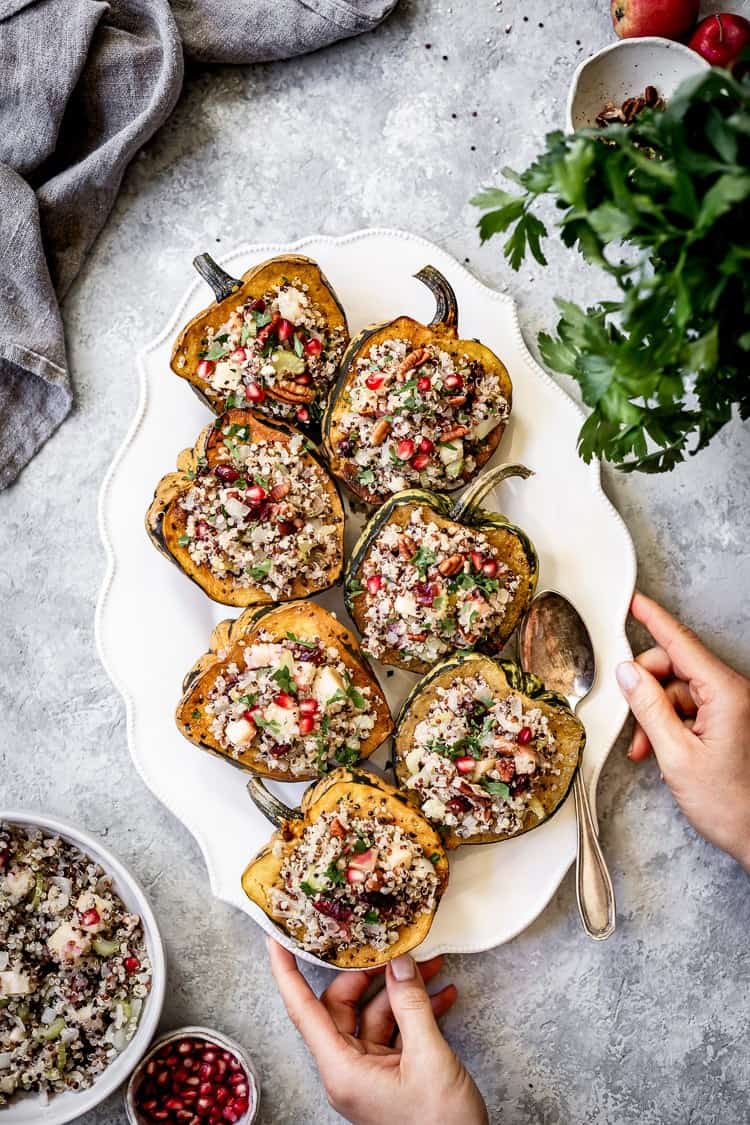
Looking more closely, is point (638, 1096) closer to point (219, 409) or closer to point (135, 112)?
point (219, 409)

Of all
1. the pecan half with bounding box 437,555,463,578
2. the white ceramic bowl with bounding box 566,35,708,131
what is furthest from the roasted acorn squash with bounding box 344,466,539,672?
the white ceramic bowl with bounding box 566,35,708,131

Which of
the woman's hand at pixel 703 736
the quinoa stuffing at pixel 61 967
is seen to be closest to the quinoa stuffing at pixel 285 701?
the quinoa stuffing at pixel 61 967

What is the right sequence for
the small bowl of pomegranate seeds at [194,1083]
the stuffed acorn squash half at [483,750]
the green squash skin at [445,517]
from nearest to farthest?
1. the stuffed acorn squash half at [483,750]
2. the green squash skin at [445,517]
3. the small bowl of pomegranate seeds at [194,1083]

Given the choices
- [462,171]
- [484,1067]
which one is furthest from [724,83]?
[484,1067]

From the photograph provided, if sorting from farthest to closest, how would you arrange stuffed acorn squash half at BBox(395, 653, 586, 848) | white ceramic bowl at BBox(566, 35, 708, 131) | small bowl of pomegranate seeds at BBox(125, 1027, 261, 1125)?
1. white ceramic bowl at BBox(566, 35, 708, 131)
2. small bowl of pomegranate seeds at BBox(125, 1027, 261, 1125)
3. stuffed acorn squash half at BBox(395, 653, 586, 848)

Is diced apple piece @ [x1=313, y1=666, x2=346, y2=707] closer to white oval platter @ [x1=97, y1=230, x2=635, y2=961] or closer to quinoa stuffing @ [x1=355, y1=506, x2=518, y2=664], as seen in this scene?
quinoa stuffing @ [x1=355, y1=506, x2=518, y2=664]

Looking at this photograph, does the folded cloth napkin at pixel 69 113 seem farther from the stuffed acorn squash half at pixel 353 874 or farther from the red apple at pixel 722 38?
the stuffed acorn squash half at pixel 353 874
